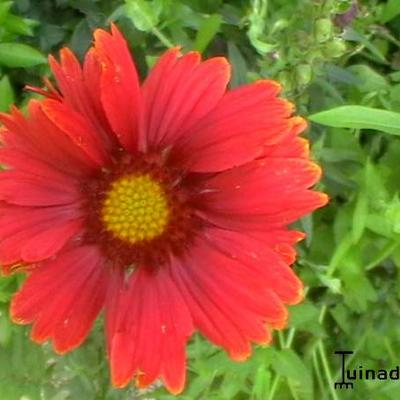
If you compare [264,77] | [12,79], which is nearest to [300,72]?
[264,77]

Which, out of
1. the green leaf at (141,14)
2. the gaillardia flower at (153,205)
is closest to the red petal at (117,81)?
the gaillardia flower at (153,205)

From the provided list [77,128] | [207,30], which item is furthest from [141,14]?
[77,128]

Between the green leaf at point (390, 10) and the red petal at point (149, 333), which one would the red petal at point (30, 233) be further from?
the green leaf at point (390, 10)

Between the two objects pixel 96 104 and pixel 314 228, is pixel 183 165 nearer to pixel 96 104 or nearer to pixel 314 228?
pixel 96 104

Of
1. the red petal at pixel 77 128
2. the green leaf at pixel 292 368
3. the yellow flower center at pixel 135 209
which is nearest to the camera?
the red petal at pixel 77 128

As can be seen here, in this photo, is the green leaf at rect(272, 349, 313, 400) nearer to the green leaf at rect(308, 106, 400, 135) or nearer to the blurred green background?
the blurred green background
